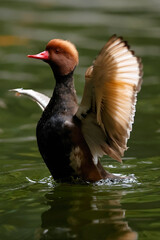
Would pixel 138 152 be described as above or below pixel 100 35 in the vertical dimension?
below

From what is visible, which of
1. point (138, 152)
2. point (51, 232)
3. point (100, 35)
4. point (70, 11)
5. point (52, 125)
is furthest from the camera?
point (70, 11)

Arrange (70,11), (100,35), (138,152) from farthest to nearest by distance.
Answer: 1. (70,11)
2. (100,35)
3. (138,152)

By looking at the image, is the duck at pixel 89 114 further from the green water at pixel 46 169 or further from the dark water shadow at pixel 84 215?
the green water at pixel 46 169

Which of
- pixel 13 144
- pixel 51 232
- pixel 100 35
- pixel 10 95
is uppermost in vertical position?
pixel 100 35

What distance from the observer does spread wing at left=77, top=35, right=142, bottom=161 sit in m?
5.35

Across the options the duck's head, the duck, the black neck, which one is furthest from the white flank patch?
the duck's head

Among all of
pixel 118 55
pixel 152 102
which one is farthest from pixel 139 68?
pixel 152 102

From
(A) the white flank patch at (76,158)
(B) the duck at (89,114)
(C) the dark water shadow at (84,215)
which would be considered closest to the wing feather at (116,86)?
(B) the duck at (89,114)

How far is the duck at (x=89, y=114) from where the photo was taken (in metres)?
5.43

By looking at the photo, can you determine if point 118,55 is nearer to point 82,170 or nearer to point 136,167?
point 82,170

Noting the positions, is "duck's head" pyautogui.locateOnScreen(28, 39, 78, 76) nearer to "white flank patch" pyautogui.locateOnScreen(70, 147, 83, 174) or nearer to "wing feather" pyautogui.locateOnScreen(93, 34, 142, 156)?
"wing feather" pyautogui.locateOnScreen(93, 34, 142, 156)

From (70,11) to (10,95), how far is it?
25.2ft

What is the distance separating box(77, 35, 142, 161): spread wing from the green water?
63 cm

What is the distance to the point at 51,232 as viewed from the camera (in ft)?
16.0
